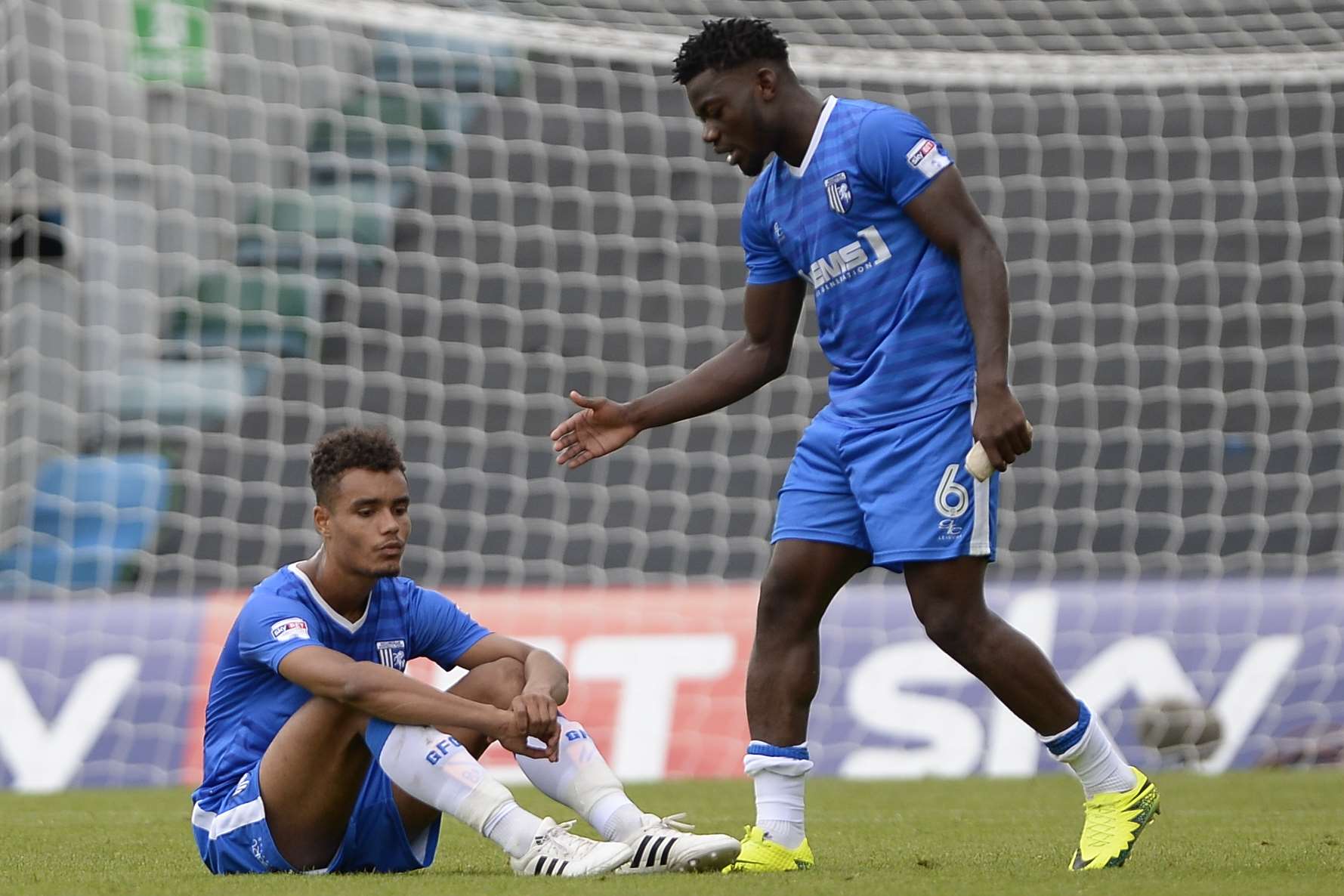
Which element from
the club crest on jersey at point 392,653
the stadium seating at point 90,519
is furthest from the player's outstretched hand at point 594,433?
the stadium seating at point 90,519

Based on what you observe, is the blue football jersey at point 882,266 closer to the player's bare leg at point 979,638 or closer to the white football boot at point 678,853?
the player's bare leg at point 979,638

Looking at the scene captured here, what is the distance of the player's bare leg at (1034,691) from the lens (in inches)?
141

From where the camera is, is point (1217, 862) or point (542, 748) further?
point (1217, 862)

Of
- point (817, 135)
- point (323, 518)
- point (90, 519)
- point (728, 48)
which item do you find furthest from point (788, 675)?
point (90, 519)

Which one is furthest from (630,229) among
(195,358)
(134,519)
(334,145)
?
(134,519)

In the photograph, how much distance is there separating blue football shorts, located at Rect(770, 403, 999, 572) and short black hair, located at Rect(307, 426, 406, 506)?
840mm

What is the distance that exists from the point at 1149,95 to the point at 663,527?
10.3ft

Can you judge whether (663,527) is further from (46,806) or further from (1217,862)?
(1217,862)

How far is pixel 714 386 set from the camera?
3.99 meters

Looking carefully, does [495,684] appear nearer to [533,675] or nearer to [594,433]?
[533,675]

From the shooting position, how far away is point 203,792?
350 centimetres

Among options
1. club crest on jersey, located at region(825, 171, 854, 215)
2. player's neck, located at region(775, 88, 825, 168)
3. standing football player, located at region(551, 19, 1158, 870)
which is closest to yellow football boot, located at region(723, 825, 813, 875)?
standing football player, located at region(551, 19, 1158, 870)

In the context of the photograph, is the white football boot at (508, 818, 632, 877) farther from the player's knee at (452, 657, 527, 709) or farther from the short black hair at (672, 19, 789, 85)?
the short black hair at (672, 19, 789, 85)

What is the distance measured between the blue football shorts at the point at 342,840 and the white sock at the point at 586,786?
0.79 feet
